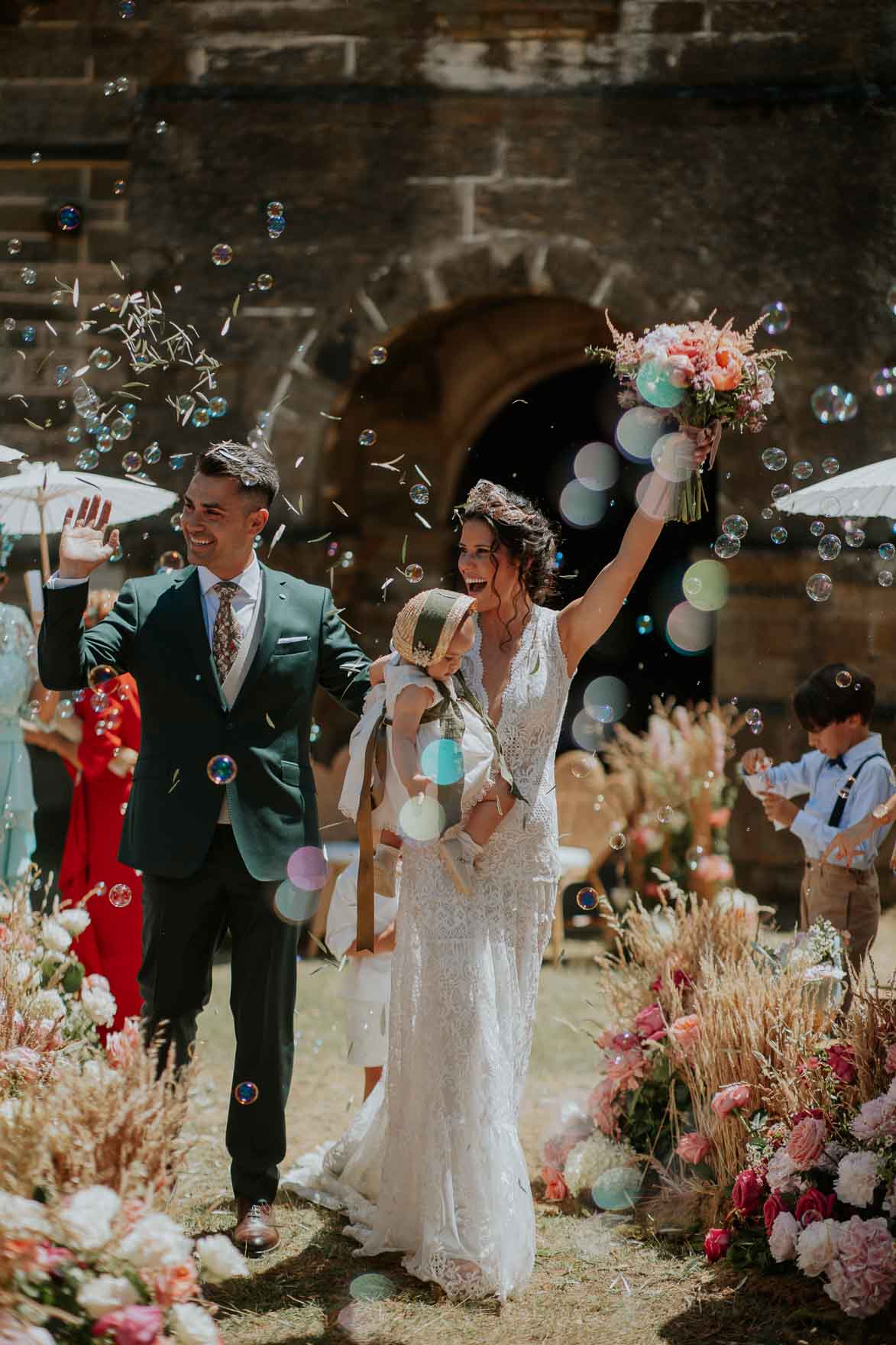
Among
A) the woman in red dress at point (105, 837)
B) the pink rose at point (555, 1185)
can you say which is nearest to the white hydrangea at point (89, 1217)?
the pink rose at point (555, 1185)

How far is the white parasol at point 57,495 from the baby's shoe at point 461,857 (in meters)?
2.09

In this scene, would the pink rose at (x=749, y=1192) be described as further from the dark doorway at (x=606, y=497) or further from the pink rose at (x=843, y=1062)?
the dark doorway at (x=606, y=497)

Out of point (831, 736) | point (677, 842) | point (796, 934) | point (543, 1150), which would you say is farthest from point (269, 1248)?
point (677, 842)

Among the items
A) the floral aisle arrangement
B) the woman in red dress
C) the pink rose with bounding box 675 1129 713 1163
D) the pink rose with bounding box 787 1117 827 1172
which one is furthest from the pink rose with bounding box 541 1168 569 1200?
the floral aisle arrangement

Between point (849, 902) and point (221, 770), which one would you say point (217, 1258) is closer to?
point (221, 770)

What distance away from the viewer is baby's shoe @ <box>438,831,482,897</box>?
3740mm

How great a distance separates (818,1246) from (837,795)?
79.0 inches

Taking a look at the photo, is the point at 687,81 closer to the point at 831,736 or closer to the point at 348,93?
the point at 348,93

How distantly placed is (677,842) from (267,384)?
382cm

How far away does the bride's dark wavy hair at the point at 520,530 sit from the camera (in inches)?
152

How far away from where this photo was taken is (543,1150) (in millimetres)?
4953

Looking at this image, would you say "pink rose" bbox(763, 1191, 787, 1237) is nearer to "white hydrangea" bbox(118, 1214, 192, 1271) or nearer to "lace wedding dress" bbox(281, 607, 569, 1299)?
"lace wedding dress" bbox(281, 607, 569, 1299)

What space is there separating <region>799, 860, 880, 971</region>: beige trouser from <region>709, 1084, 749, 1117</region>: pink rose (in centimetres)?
111

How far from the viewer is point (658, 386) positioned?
3.83 metres
